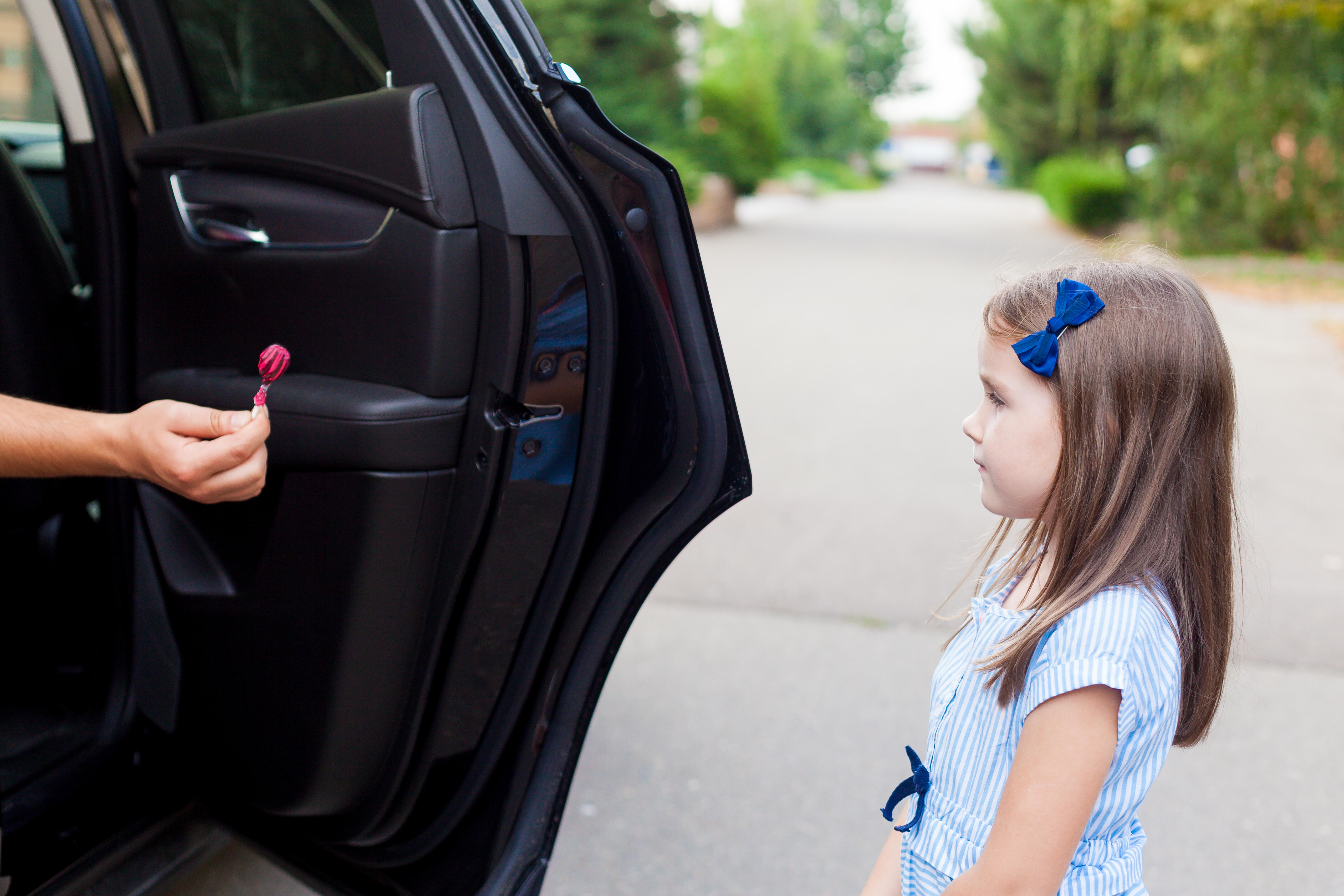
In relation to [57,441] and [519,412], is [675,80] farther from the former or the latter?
[57,441]

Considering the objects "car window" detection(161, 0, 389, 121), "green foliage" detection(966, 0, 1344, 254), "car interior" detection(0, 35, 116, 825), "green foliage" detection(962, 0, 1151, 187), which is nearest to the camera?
"car window" detection(161, 0, 389, 121)

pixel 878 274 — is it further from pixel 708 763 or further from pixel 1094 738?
pixel 1094 738

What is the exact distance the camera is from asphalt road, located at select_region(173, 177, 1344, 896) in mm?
2535

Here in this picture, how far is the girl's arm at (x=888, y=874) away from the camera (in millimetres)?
1505

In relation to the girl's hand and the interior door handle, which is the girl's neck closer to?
the girl's hand

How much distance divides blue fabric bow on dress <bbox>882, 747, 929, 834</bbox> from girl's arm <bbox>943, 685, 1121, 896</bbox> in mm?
227

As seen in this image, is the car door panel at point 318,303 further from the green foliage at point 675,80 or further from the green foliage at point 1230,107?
the green foliage at point 1230,107

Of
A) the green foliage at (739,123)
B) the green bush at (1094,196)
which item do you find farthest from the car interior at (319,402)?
the green bush at (1094,196)

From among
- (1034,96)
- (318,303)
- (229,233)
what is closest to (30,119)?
(229,233)

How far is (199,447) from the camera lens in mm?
1422

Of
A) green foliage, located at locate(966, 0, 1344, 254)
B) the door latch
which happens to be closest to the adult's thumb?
the door latch

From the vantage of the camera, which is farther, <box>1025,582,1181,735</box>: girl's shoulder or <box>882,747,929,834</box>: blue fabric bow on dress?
<box>882,747,929,834</box>: blue fabric bow on dress

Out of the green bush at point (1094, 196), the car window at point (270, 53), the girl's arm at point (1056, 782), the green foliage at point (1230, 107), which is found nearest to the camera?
the girl's arm at point (1056, 782)

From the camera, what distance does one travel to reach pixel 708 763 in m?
2.93
